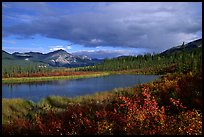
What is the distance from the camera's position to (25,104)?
1078 inches

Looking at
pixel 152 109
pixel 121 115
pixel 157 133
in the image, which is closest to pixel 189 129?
pixel 157 133

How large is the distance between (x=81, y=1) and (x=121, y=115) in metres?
4.69

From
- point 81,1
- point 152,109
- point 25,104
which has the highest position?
point 81,1

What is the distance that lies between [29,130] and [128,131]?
5.40 m

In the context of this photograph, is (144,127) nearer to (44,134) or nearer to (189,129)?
(189,129)

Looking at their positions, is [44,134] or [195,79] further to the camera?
A: [195,79]

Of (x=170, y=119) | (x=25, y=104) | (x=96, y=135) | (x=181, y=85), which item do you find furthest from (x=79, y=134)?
(x=25, y=104)

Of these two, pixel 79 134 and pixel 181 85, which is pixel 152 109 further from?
pixel 181 85

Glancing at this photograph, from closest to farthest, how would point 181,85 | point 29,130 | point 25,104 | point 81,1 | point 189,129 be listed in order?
point 81,1, point 189,129, point 29,130, point 181,85, point 25,104

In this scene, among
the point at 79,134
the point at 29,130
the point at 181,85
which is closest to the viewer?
the point at 79,134

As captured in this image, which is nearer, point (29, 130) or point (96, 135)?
point (96, 135)

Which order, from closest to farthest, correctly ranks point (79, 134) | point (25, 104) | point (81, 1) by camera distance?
1. point (81, 1)
2. point (79, 134)
3. point (25, 104)

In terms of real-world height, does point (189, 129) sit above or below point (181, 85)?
below

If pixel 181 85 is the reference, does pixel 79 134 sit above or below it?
below
